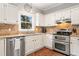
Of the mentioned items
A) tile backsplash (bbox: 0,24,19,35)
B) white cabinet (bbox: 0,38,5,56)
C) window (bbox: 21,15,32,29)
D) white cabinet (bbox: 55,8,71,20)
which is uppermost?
white cabinet (bbox: 55,8,71,20)

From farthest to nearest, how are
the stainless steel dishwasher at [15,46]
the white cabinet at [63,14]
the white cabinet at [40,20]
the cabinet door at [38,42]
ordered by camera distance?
1. the white cabinet at [40,20]
2. the cabinet door at [38,42]
3. the white cabinet at [63,14]
4. the stainless steel dishwasher at [15,46]

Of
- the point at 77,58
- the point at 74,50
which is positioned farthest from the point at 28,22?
the point at 77,58

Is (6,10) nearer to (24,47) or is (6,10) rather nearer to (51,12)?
(24,47)

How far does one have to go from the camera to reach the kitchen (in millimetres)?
1876

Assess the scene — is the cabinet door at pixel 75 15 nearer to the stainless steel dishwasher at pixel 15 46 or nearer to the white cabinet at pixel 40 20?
the white cabinet at pixel 40 20

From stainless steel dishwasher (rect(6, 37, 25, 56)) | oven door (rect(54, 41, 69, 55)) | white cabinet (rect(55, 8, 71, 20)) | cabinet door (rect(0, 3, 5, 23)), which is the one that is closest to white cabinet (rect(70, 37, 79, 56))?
oven door (rect(54, 41, 69, 55))

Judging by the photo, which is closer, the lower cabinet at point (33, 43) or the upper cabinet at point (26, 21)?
the lower cabinet at point (33, 43)

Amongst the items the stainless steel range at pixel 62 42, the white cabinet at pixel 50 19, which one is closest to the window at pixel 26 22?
the white cabinet at pixel 50 19

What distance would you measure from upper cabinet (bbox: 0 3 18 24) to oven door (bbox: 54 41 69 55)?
1.32m

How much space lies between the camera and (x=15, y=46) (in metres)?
1.87

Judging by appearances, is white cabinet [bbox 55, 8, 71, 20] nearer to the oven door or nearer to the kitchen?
the kitchen

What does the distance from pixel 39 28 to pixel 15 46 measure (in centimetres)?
139

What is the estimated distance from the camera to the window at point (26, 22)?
8.30ft

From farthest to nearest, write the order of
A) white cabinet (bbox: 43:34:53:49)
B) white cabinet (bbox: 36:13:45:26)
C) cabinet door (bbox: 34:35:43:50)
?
white cabinet (bbox: 36:13:45:26), white cabinet (bbox: 43:34:53:49), cabinet door (bbox: 34:35:43:50)
